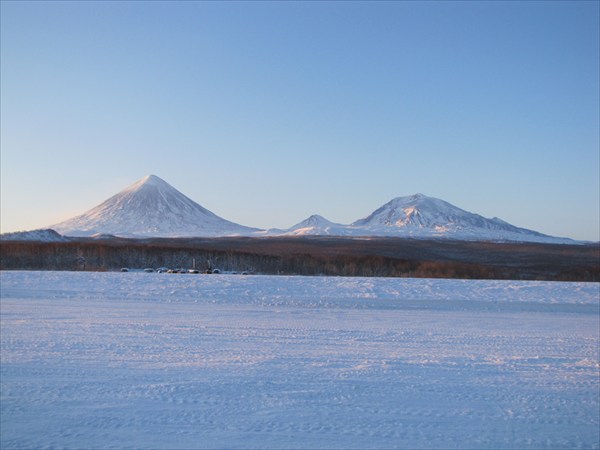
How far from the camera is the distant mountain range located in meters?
120

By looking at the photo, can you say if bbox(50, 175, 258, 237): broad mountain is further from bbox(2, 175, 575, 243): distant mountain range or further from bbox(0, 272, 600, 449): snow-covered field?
bbox(0, 272, 600, 449): snow-covered field

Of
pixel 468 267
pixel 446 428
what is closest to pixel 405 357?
pixel 446 428

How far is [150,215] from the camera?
468 ft

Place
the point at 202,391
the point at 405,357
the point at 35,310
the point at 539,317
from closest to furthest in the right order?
the point at 202,391 < the point at 405,357 < the point at 35,310 < the point at 539,317

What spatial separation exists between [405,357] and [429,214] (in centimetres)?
18665

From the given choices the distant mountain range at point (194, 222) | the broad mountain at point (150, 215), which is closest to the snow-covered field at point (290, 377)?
the distant mountain range at point (194, 222)

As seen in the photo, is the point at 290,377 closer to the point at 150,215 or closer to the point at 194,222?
the point at 194,222

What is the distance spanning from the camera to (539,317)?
42.3 ft

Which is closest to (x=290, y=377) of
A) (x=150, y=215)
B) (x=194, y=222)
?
(x=194, y=222)

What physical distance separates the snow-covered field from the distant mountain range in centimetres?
10047

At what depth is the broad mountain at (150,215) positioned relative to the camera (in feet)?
422

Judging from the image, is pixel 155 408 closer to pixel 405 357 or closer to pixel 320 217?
pixel 405 357

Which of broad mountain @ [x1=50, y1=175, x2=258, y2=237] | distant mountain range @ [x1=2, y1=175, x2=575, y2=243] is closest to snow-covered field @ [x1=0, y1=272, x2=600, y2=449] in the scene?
distant mountain range @ [x1=2, y1=175, x2=575, y2=243]

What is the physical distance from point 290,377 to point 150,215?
141335 mm
